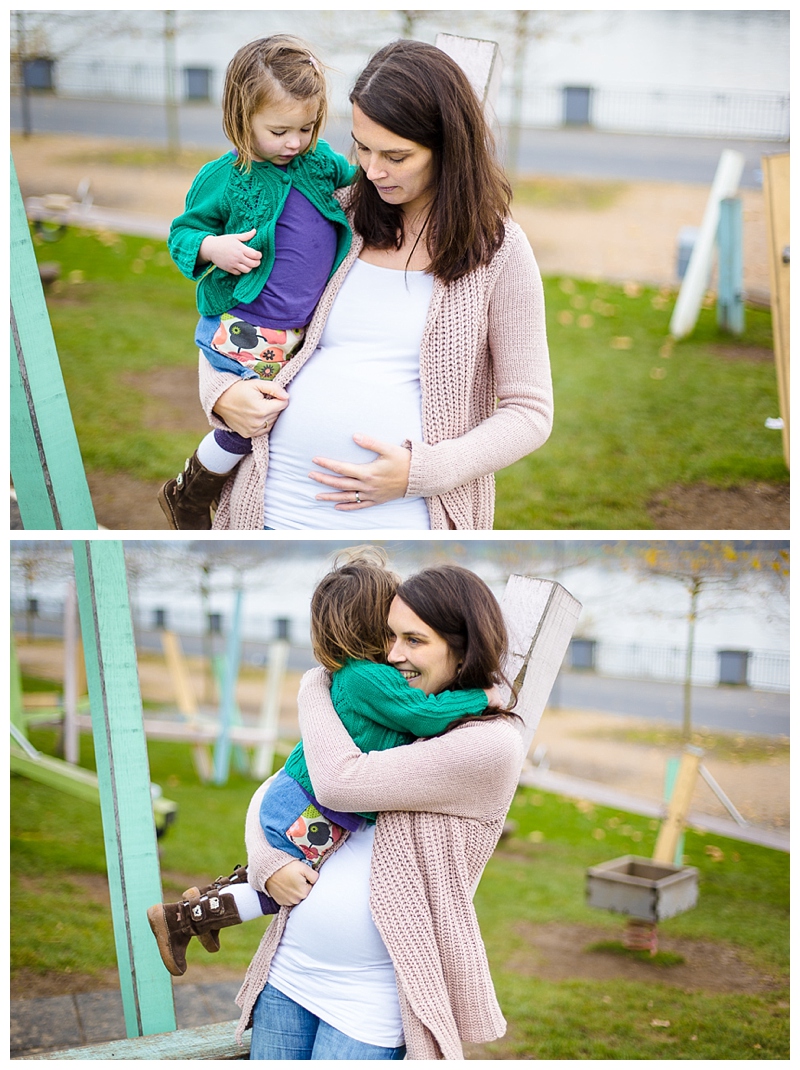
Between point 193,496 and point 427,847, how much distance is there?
0.80m

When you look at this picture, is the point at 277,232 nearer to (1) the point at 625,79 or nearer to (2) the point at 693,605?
(2) the point at 693,605

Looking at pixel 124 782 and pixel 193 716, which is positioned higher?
pixel 124 782

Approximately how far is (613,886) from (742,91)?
24.4 feet

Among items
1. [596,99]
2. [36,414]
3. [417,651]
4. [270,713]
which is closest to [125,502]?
[270,713]

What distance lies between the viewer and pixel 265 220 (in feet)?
5.94

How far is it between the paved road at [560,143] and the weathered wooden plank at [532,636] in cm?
726

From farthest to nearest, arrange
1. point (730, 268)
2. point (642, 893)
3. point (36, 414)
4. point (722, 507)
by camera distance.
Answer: point (730, 268)
point (722, 507)
point (642, 893)
point (36, 414)

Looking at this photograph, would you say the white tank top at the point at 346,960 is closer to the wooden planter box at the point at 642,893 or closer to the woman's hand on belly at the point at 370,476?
the woman's hand on belly at the point at 370,476

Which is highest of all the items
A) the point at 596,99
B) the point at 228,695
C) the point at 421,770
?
the point at 596,99

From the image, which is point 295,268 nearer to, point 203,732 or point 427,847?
point 427,847

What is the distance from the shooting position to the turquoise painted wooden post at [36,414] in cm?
200

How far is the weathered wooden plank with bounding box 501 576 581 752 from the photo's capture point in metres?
1.94

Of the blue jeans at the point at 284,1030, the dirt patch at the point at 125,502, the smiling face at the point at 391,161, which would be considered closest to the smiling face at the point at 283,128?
the smiling face at the point at 391,161

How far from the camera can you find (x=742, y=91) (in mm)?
9008
